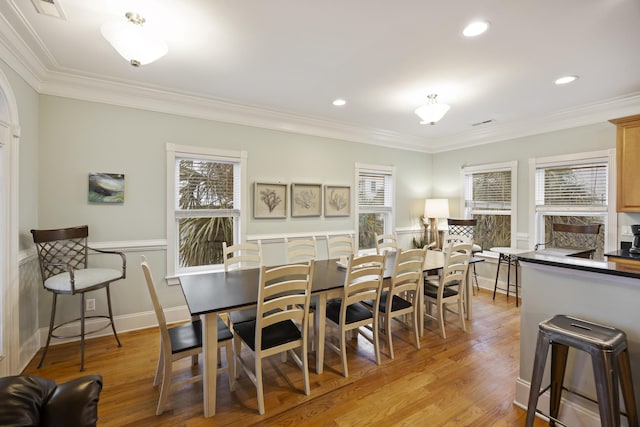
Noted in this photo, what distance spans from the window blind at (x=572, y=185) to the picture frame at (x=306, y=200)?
3259mm

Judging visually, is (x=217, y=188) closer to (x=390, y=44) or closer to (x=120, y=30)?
(x=120, y=30)

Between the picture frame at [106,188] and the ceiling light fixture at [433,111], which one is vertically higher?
the ceiling light fixture at [433,111]

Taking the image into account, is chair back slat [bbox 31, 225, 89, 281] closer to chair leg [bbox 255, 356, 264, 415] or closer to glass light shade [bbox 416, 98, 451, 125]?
chair leg [bbox 255, 356, 264, 415]

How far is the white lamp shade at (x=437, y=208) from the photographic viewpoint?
5.22 metres

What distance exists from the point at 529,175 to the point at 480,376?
3.26m

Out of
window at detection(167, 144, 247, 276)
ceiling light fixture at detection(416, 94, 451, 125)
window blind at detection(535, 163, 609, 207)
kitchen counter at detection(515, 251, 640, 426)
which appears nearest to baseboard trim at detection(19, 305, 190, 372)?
window at detection(167, 144, 247, 276)

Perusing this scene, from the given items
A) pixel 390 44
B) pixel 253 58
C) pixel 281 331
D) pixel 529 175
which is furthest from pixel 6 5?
pixel 529 175

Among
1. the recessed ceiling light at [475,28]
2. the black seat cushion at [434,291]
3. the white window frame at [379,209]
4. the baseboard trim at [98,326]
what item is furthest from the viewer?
the white window frame at [379,209]

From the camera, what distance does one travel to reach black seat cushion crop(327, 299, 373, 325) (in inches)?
102

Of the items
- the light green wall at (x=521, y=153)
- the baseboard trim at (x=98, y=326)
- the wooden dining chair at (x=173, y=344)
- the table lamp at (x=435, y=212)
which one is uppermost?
the light green wall at (x=521, y=153)

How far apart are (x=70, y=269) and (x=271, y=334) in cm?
178

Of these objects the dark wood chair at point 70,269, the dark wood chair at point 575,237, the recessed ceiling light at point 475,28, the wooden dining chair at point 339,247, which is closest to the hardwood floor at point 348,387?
the dark wood chair at point 70,269

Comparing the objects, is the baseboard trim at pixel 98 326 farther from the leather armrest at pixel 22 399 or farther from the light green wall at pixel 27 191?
the leather armrest at pixel 22 399

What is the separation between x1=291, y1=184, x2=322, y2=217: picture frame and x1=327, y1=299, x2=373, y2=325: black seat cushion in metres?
1.78
